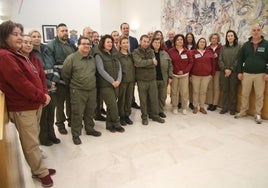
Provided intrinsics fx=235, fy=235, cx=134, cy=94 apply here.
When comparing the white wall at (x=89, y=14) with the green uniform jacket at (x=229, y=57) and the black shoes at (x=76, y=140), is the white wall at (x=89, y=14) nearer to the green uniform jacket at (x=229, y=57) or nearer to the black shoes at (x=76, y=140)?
the green uniform jacket at (x=229, y=57)

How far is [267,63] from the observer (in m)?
3.89

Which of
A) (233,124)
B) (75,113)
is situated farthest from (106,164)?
(233,124)

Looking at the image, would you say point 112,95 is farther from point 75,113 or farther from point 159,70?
point 159,70

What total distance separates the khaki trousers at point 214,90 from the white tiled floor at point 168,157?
864 millimetres

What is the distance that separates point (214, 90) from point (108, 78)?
7.94ft

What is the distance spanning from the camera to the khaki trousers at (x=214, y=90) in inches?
184

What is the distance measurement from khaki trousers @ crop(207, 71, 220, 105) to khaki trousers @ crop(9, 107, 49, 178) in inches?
139

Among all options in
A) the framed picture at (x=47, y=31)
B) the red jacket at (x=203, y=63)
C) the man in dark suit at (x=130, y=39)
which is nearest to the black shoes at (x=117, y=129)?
the man in dark suit at (x=130, y=39)

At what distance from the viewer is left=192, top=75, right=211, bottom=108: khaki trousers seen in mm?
4496

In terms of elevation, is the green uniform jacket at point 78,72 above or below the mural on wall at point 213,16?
below

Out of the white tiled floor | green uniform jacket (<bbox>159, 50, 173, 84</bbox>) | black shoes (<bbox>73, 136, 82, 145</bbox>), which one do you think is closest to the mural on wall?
green uniform jacket (<bbox>159, 50, 173, 84</bbox>)

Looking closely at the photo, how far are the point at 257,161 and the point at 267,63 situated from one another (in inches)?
75.0

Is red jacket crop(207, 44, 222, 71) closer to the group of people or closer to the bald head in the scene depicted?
the group of people

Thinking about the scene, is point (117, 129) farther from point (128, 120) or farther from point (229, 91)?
point (229, 91)
